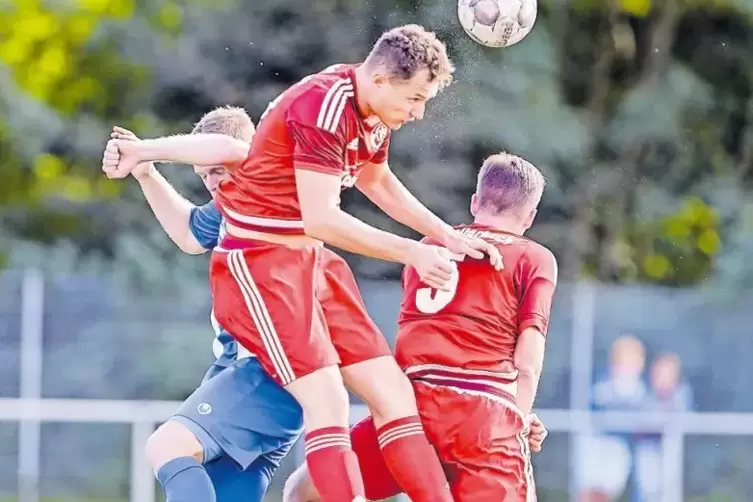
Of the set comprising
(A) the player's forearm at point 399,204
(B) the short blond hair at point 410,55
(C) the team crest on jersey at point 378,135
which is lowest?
(A) the player's forearm at point 399,204

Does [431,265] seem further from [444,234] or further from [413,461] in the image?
[413,461]

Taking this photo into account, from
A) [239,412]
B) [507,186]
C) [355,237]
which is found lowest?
[239,412]

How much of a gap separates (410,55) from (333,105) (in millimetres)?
295

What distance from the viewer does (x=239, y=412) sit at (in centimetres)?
511

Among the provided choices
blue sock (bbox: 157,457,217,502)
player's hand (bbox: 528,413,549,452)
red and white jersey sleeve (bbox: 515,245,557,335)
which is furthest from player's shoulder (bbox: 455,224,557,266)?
blue sock (bbox: 157,457,217,502)

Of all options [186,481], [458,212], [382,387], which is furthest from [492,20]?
[458,212]

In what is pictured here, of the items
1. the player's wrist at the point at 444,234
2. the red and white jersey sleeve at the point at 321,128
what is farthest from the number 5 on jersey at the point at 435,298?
the red and white jersey sleeve at the point at 321,128

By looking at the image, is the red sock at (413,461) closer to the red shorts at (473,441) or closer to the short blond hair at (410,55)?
the red shorts at (473,441)

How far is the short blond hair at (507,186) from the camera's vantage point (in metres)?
5.36

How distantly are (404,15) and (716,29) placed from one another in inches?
157

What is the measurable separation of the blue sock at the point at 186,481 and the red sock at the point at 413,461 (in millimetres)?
609

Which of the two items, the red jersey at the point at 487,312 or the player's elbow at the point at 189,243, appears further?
the player's elbow at the point at 189,243

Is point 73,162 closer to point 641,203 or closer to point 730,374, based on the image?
point 641,203

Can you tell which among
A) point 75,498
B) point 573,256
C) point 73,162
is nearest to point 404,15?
point 573,256
